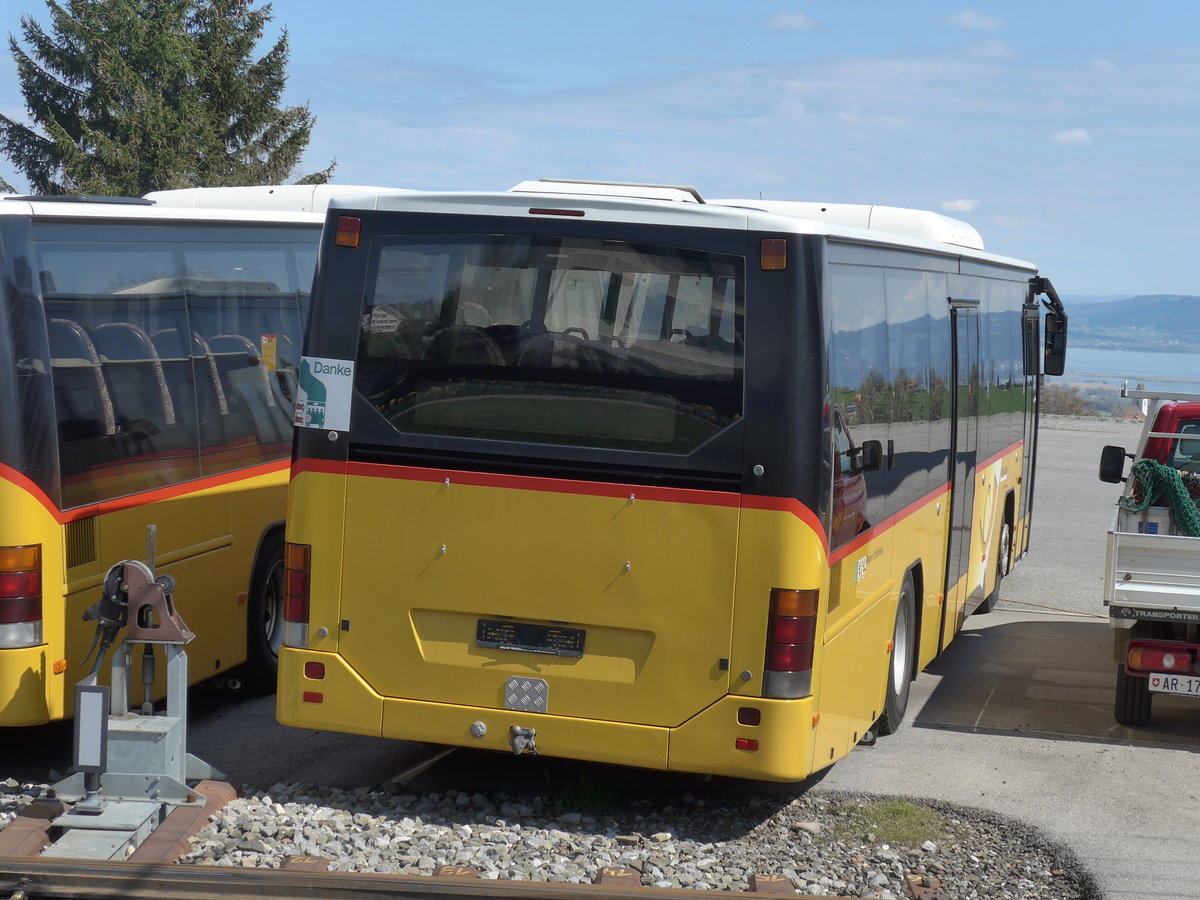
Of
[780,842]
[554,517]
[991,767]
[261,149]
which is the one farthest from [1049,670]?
[261,149]

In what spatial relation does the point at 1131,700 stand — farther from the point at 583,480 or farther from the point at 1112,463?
the point at 583,480

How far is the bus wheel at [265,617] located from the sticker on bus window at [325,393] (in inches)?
107

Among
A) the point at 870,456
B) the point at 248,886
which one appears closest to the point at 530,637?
the point at 248,886

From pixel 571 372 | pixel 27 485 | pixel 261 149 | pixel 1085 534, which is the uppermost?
pixel 261 149

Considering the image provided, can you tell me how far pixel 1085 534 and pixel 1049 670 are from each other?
376 inches

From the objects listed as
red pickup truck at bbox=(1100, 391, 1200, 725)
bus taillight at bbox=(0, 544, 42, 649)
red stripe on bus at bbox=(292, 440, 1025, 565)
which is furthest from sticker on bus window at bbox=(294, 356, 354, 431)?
red pickup truck at bbox=(1100, 391, 1200, 725)

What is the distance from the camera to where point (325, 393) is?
6.64 metres

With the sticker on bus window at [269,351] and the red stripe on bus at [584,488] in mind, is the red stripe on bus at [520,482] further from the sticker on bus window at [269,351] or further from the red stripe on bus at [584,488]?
the sticker on bus window at [269,351]

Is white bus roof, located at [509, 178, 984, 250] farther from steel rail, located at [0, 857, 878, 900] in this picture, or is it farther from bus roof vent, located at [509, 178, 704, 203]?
steel rail, located at [0, 857, 878, 900]

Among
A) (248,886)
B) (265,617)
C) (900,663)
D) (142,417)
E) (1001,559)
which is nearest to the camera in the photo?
(248,886)

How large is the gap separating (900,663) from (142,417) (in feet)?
15.2

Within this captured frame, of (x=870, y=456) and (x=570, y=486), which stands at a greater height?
(x=870, y=456)

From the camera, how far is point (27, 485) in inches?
270

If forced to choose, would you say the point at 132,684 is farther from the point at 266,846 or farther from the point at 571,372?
the point at 571,372
